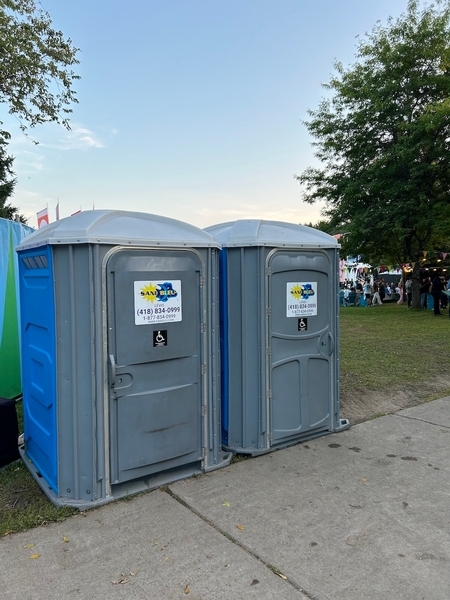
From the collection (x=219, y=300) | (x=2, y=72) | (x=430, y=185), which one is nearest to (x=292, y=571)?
(x=219, y=300)

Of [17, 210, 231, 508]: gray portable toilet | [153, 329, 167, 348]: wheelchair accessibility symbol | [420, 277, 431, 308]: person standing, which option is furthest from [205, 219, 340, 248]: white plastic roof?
[420, 277, 431, 308]: person standing

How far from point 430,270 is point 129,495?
933 inches

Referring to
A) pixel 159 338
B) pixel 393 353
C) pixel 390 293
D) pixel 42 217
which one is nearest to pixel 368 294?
pixel 390 293

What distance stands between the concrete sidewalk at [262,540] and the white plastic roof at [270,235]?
207 centimetres

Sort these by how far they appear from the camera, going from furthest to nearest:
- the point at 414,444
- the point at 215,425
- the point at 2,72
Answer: the point at 2,72
the point at 414,444
the point at 215,425

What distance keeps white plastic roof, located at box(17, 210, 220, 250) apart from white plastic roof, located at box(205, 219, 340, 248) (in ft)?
1.31

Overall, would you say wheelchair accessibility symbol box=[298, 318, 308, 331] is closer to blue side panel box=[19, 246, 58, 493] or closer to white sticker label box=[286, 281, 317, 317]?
white sticker label box=[286, 281, 317, 317]

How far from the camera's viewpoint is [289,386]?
14.3 ft

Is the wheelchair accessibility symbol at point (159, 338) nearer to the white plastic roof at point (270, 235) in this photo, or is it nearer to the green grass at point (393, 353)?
the white plastic roof at point (270, 235)

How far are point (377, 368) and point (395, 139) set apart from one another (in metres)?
14.3

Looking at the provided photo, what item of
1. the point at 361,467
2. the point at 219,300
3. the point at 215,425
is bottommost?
the point at 361,467

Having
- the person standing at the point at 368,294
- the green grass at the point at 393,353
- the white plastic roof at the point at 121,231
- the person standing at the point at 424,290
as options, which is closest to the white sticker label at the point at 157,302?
the white plastic roof at the point at 121,231

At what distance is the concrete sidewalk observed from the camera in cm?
240

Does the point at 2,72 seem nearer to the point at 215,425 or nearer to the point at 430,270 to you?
the point at 215,425
